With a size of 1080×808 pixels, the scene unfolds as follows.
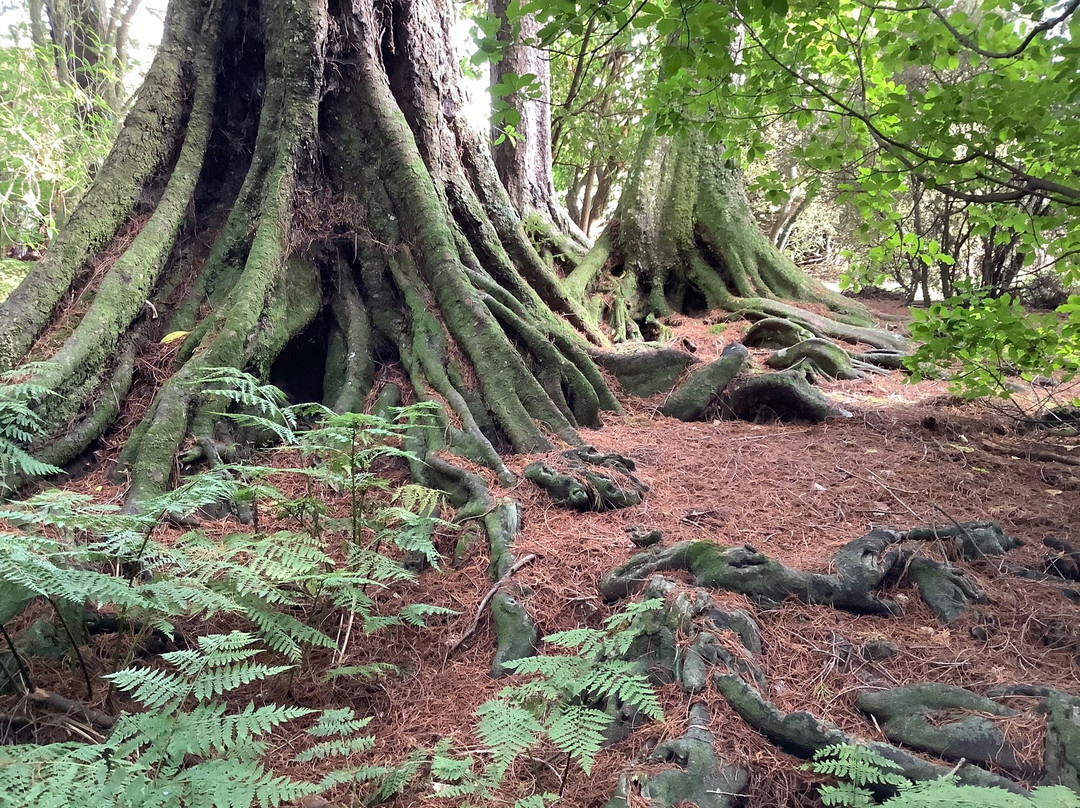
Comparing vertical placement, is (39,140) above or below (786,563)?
above

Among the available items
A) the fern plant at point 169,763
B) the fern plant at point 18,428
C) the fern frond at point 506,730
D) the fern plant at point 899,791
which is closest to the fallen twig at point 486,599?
the fern plant at point 169,763

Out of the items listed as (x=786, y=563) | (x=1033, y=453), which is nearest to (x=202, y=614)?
(x=786, y=563)

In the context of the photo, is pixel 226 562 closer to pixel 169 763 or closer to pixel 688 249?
pixel 169 763

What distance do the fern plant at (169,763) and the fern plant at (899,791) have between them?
133cm

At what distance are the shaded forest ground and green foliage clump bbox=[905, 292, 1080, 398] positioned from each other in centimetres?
64

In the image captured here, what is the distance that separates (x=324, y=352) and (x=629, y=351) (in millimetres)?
2848

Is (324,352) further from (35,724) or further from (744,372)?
(744,372)

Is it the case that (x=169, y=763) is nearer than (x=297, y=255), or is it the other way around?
(x=169, y=763)

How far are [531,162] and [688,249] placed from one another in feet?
8.66

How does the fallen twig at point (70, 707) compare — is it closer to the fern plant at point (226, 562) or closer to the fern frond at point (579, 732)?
the fern plant at point (226, 562)

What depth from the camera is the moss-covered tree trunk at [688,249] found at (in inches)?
327

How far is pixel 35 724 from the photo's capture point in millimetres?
2018

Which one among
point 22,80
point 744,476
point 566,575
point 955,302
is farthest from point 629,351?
point 22,80

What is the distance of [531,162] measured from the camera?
8.78m
